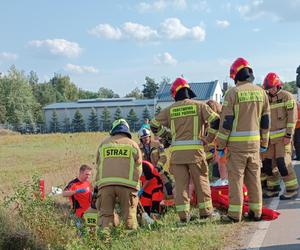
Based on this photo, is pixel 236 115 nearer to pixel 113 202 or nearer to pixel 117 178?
pixel 117 178

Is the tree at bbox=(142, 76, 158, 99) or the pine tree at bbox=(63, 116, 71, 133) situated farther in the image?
the tree at bbox=(142, 76, 158, 99)

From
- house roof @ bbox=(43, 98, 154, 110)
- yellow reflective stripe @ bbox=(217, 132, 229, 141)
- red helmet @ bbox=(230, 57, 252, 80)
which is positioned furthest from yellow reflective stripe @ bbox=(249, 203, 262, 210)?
house roof @ bbox=(43, 98, 154, 110)

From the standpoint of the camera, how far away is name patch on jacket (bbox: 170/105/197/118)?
6277 millimetres

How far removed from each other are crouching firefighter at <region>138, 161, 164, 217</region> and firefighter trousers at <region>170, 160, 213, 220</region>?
746 mm

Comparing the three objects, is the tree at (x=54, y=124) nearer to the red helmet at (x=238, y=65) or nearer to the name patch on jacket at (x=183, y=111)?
the name patch on jacket at (x=183, y=111)

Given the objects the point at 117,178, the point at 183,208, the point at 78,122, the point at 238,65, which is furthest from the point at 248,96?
the point at 78,122

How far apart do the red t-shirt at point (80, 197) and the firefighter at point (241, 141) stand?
2253 millimetres

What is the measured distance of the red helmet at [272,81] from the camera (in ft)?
25.5

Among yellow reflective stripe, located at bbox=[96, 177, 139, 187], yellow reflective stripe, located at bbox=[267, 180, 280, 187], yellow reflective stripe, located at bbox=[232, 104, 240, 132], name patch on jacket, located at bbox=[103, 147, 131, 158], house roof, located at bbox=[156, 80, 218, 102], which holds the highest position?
house roof, located at bbox=[156, 80, 218, 102]

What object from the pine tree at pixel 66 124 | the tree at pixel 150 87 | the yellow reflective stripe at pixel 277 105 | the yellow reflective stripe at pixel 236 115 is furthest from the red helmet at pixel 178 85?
the tree at pixel 150 87

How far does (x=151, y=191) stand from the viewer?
7102 mm

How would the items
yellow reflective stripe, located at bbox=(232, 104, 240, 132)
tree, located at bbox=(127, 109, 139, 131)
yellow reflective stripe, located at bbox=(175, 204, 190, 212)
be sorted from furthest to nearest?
1. tree, located at bbox=(127, 109, 139, 131)
2. yellow reflective stripe, located at bbox=(175, 204, 190, 212)
3. yellow reflective stripe, located at bbox=(232, 104, 240, 132)

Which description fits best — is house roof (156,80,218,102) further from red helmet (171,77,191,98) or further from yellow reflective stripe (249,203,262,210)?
yellow reflective stripe (249,203,262,210)

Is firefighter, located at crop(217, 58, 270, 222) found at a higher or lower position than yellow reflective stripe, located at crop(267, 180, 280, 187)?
higher
